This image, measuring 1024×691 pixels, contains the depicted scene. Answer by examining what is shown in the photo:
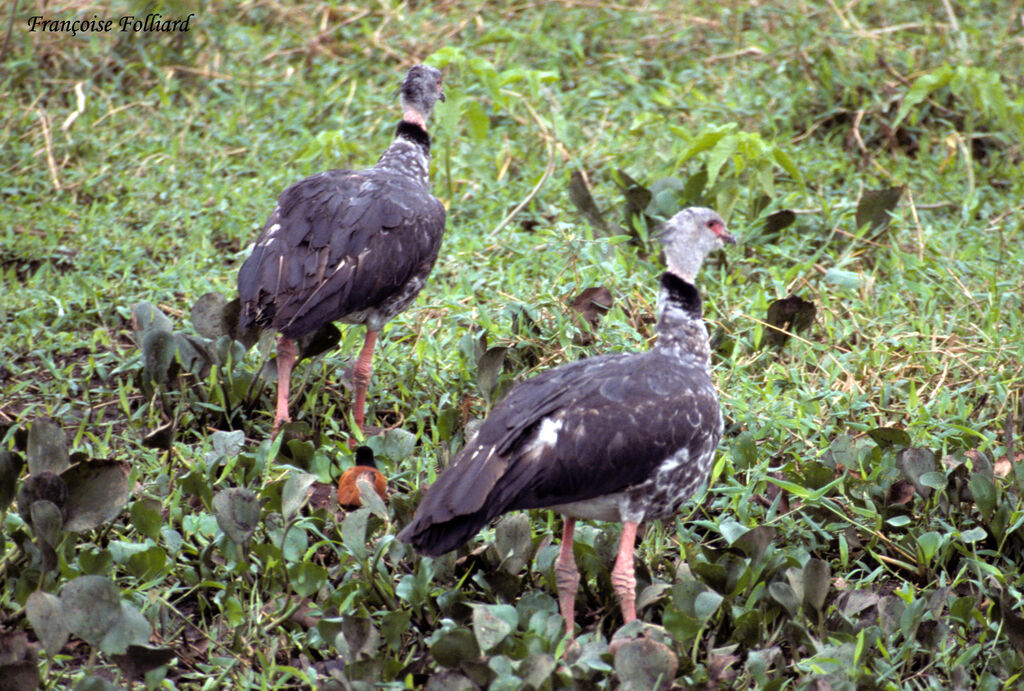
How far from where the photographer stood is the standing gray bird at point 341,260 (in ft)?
14.2

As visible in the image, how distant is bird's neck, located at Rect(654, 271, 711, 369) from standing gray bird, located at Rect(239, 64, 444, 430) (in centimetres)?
115

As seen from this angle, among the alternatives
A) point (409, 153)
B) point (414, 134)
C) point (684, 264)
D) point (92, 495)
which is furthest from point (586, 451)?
point (414, 134)

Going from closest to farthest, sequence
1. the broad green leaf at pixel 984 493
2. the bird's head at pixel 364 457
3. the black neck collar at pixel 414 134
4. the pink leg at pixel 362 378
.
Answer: the broad green leaf at pixel 984 493 → the bird's head at pixel 364 457 → the pink leg at pixel 362 378 → the black neck collar at pixel 414 134

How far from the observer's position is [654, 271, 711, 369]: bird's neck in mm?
3744

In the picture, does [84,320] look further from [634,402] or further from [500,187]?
[634,402]

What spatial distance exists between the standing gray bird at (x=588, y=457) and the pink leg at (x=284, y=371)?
43.9 inches

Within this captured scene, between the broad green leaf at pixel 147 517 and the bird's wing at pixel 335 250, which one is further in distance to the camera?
the bird's wing at pixel 335 250

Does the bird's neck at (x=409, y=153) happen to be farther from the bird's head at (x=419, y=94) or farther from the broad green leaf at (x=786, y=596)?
the broad green leaf at (x=786, y=596)

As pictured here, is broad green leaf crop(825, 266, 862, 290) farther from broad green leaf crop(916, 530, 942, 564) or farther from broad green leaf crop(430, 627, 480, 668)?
broad green leaf crop(430, 627, 480, 668)

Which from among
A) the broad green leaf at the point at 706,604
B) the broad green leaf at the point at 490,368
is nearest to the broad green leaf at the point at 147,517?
the broad green leaf at the point at 490,368

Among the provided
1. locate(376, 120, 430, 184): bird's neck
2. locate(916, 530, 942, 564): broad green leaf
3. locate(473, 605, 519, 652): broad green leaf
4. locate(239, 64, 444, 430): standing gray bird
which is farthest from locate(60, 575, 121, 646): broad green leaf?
locate(376, 120, 430, 184): bird's neck

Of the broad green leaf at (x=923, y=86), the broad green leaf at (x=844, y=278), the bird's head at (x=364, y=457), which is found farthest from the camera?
the broad green leaf at (x=923, y=86)

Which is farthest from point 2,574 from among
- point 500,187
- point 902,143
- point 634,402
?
point 902,143

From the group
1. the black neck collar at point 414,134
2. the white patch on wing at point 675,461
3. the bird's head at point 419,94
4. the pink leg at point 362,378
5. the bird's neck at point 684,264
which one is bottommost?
the pink leg at point 362,378
